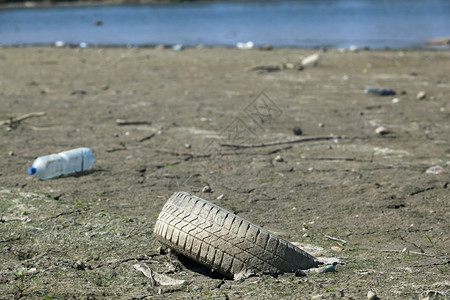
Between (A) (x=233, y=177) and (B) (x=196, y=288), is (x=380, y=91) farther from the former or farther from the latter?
(B) (x=196, y=288)

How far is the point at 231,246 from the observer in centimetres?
309

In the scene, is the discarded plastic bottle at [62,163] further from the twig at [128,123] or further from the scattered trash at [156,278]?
the scattered trash at [156,278]

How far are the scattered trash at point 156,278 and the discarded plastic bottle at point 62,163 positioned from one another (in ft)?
6.83

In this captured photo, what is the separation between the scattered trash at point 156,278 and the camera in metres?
3.01

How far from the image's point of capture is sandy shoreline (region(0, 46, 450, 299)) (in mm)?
3061

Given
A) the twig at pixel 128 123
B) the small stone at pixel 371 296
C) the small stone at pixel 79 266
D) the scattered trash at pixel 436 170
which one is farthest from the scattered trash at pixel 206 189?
the twig at pixel 128 123

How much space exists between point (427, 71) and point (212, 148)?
620 centimetres

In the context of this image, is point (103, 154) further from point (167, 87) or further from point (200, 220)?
point (167, 87)

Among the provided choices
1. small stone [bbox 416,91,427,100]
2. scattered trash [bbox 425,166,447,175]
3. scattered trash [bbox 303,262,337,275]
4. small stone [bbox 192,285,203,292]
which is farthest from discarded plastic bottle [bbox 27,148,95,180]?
small stone [bbox 416,91,427,100]

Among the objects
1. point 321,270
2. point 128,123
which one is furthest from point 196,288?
point 128,123

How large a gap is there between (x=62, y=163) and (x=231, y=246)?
2.59m

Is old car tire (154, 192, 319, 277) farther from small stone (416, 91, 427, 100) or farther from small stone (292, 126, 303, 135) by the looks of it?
small stone (416, 91, 427, 100)

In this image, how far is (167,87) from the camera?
30.7 feet

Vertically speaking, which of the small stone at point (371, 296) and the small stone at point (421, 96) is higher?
the small stone at point (421, 96)
